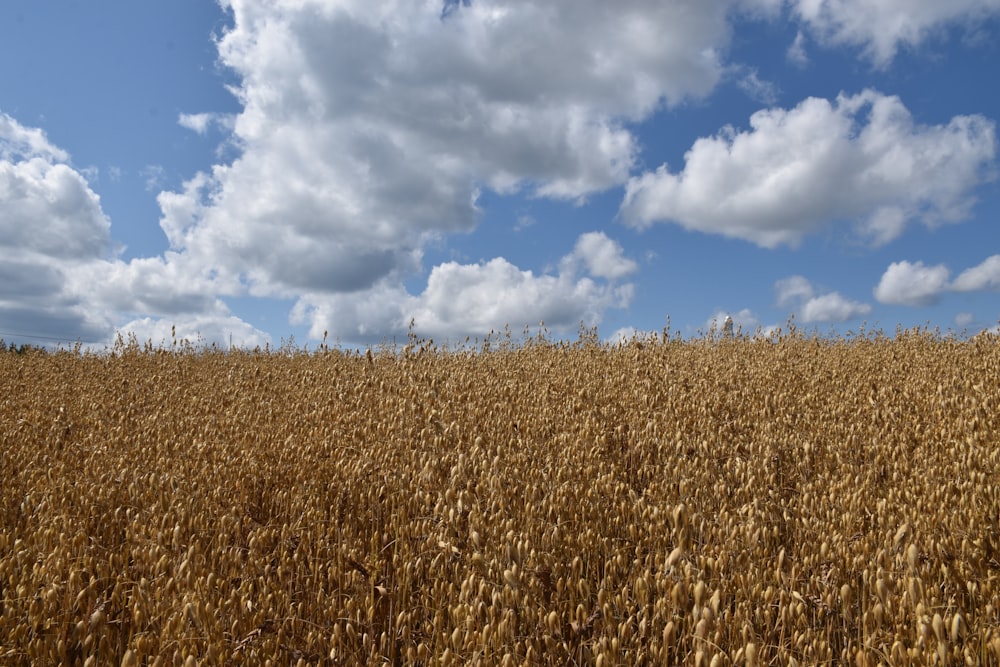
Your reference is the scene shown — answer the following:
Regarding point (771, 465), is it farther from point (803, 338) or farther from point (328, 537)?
point (803, 338)

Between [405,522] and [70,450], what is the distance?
3187 millimetres

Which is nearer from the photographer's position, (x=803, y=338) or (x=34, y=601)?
(x=34, y=601)

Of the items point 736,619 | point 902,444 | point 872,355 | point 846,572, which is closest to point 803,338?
point 872,355

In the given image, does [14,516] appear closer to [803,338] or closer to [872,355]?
[872,355]

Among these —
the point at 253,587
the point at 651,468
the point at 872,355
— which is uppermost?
the point at 872,355

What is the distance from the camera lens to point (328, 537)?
3678mm

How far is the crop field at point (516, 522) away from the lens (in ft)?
8.73

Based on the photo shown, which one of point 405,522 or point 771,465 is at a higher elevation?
point 771,465

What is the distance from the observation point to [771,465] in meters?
4.49

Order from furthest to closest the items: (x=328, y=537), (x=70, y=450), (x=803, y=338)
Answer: (x=803, y=338)
(x=70, y=450)
(x=328, y=537)

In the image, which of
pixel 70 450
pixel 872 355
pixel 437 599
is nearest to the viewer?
pixel 437 599

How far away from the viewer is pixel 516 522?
11.7 feet

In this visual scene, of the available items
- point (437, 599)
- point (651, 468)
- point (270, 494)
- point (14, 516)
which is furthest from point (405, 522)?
point (14, 516)

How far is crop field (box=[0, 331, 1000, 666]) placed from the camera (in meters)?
2.66
